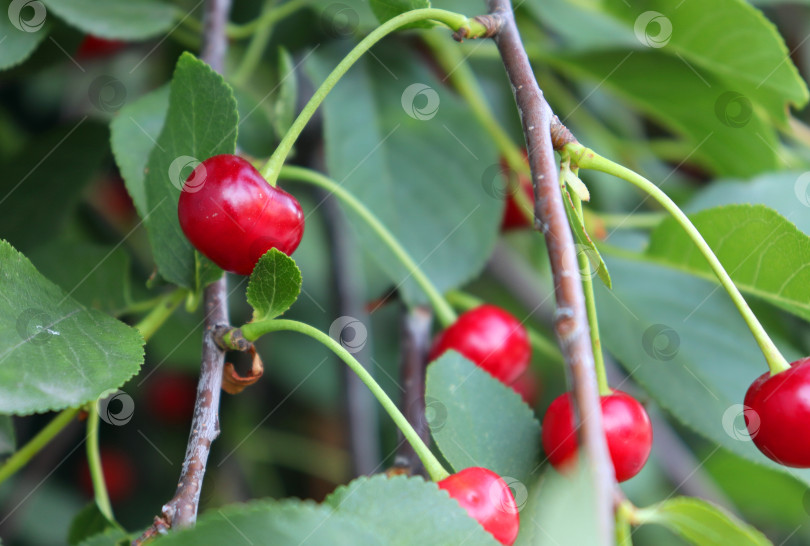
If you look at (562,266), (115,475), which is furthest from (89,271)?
(115,475)

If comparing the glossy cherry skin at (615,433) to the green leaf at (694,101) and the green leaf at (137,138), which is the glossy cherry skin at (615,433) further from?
the green leaf at (694,101)

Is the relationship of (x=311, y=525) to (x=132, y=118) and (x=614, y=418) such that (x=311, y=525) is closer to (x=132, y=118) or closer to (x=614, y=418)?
(x=614, y=418)

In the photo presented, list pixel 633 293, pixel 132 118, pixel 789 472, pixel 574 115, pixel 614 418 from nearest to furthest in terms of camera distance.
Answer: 1. pixel 614 418
2. pixel 789 472
3. pixel 132 118
4. pixel 633 293
5. pixel 574 115

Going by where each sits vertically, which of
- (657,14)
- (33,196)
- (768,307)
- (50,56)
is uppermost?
(657,14)

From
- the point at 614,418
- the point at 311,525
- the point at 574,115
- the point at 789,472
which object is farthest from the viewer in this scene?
the point at 574,115

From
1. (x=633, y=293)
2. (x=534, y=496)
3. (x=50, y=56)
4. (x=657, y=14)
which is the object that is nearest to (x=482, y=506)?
(x=534, y=496)

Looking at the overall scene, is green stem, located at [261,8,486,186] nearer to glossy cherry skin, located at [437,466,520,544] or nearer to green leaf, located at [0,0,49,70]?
glossy cherry skin, located at [437,466,520,544]

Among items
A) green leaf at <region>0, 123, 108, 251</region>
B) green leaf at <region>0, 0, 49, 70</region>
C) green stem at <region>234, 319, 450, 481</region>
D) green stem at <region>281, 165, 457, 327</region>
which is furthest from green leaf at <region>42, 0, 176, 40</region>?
green stem at <region>234, 319, 450, 481</region>
